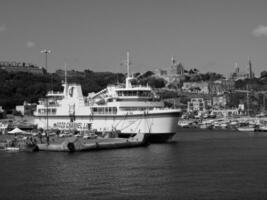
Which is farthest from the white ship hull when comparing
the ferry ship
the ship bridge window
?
the ship bridge window

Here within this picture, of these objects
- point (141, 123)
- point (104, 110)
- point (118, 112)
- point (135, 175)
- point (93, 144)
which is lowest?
point (135, 175)

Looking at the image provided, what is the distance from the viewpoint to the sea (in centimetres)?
3597

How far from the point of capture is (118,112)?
7338 centimetres

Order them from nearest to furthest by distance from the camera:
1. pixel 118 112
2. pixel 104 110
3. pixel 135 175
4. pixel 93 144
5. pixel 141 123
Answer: pixel 135 175 → pixel 93 144 → pixel 141 123 → pixel 118 112 → pixel 104 110

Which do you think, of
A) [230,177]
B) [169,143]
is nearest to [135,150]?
[169,143]

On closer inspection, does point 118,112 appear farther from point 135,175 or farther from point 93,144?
point 135,175

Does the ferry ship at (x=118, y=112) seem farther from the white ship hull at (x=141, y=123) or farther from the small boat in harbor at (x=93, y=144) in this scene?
the small boat in harbor at (x=93, y=144)

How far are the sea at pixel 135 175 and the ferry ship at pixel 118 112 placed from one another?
28.7 ft

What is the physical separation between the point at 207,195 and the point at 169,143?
3650cm

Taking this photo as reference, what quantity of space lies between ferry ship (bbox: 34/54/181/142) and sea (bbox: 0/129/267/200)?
28.7ft

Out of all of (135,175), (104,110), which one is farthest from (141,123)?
(135,175)

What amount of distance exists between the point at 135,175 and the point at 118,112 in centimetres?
3059

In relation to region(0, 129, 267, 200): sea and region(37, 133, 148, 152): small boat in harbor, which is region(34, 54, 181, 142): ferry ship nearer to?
region(37, 133, 148, 152): small boat in harbor

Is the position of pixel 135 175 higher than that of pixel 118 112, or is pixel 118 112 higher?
pixel 118 112
